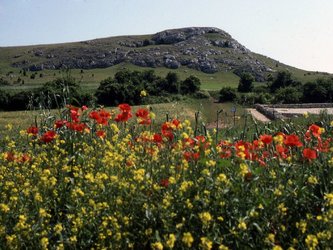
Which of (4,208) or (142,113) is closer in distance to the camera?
(4,208)

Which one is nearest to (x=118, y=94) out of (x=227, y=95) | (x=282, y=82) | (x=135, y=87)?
(x=135, y=87)

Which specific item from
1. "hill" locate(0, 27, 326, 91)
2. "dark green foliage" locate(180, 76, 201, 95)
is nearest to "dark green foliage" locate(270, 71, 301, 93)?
"dark green foliage" locate(180, 76, 201, 95)

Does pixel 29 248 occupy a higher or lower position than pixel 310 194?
lower

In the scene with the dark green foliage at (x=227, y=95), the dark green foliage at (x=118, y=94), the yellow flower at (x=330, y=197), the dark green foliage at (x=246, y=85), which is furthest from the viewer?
the dark green foliage at (x=246, y=85)

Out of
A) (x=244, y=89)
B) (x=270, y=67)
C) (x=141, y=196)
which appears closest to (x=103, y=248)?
(x=141, y=196)

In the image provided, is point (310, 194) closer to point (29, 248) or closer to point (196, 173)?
point (196, 173)

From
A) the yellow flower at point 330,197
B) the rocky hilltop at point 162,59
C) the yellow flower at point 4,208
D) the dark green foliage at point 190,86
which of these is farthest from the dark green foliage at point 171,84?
the yellow flower at point 330,197

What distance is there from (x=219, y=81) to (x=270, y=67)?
2084 inches

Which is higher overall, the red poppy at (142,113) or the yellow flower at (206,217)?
the red poppy at (142,113)

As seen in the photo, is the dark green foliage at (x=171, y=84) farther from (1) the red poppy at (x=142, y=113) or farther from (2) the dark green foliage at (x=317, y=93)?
(1) the red poppy at (x=142, y=113)

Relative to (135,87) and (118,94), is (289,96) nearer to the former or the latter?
(135,87)

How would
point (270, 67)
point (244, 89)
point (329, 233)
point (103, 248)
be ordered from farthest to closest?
point (270, 67)
point (244, 89)
point (103, 248)
point (329, 233)

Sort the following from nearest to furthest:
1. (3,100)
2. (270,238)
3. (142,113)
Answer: (270,238)
(142,113)
(3,100)

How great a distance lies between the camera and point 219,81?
141875 mm
